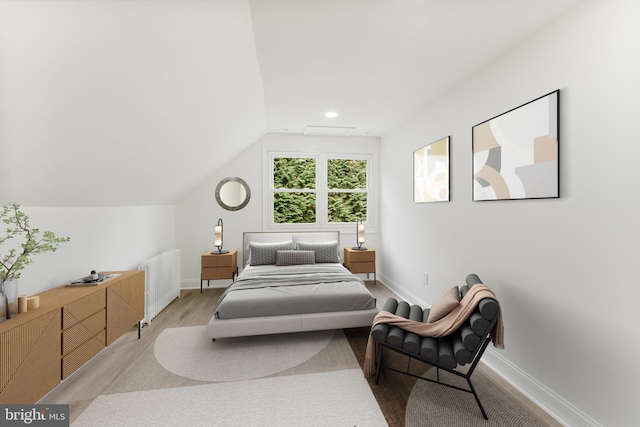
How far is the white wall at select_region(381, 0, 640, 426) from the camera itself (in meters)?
1.45

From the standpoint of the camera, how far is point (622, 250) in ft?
4.78

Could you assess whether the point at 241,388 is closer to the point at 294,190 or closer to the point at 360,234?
the point at 360,234

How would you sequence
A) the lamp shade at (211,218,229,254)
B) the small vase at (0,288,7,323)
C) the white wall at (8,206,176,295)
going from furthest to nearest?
the lamp shade at (211,218,229,254)
the white wall at (8,206,176,295)
the small vase at (0,288,7,323)

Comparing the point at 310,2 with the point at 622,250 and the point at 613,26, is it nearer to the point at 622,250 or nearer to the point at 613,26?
the point at 613,26

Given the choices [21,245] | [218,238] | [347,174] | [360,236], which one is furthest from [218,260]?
[347,174]

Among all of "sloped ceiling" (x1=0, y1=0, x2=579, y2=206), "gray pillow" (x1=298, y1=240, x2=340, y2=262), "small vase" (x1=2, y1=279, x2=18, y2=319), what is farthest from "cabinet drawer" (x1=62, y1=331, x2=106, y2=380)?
"gray pillow" (x1=298, y1=240, x2=340, y2=262)

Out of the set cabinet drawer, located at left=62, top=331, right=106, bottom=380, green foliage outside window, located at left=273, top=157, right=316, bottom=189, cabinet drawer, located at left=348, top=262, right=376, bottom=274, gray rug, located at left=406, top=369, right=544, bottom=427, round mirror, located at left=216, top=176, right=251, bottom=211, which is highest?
green foliage outside window, located at left=273, top=157, right=316, bottom=189

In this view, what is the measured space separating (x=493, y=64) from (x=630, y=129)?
47.0 inches

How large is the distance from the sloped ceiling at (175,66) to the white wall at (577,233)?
0.87 feet

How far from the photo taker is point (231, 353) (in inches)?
98.3

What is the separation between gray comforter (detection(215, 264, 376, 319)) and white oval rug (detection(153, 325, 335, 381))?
0.29 meters

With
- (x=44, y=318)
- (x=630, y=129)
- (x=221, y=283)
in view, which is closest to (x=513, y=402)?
(x=630, y=129)

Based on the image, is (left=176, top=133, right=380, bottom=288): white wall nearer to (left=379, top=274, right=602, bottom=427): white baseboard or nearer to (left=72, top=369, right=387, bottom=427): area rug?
(left=72, top=369, right=387, bottom=427): area rug

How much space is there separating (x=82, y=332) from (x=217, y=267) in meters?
2.09
